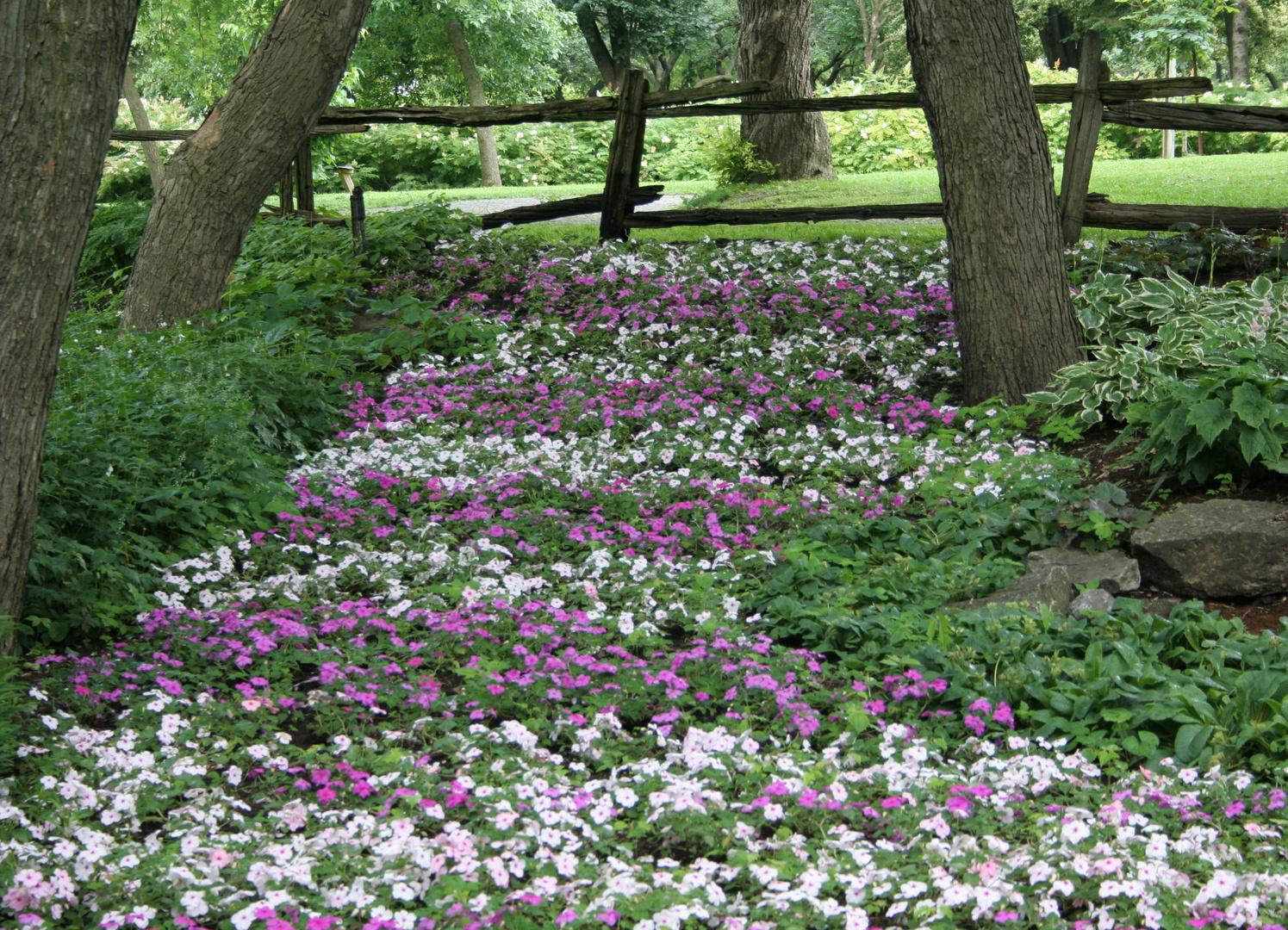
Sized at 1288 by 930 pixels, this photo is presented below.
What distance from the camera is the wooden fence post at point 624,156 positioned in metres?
9.12

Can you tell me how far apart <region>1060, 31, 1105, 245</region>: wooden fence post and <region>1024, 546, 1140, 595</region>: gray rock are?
3.55 meters

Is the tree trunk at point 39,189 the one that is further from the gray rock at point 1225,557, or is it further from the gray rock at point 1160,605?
the gray rock at point 1225,557

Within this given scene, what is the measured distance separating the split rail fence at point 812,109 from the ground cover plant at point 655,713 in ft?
8.72

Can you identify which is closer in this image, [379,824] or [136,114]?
[379,824]

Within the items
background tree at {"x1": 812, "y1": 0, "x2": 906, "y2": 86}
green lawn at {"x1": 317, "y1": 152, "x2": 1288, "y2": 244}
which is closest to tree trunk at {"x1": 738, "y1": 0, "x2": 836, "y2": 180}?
green lawn at {"x1": 317, "y1": 152, "x2": 1288, "y2": 244}

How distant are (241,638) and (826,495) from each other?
289 centimetres

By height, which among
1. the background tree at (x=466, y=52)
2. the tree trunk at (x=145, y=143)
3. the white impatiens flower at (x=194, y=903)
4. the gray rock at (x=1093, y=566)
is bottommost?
the white impatiens flower at (x=194, y=903)

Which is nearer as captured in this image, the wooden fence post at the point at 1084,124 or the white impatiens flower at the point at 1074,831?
the white impatiens flower at the point at 1074,831

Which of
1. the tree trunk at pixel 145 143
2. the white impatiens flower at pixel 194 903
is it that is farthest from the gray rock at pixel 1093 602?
the tree trunk at pixel 145 143

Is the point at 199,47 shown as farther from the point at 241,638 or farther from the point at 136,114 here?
the point at 241,638

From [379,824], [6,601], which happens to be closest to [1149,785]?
[379,824]

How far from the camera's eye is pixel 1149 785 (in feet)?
10.7

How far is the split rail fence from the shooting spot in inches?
304

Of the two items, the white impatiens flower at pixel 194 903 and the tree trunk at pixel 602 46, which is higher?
the tree trunk at pixel 602 46
